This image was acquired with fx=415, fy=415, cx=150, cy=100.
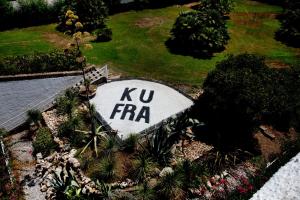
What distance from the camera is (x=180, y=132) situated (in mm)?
20234

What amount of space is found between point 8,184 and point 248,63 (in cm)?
1308

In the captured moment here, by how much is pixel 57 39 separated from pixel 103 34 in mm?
3692

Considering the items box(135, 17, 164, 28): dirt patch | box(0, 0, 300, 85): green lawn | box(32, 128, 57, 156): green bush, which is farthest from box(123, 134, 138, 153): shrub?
box(135, 17, 164, 28): dirt patch

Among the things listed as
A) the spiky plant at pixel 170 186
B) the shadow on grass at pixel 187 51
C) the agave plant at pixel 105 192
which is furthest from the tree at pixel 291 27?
the agave plant at pixel 105 192

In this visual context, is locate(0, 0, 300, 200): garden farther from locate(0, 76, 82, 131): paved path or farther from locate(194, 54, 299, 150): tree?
locate(0, 76, 82, 131): paved path

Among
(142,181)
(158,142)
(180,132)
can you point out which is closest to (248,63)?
(180,132)

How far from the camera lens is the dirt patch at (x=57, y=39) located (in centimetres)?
3108

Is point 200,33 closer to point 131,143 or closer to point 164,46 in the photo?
point 164,46

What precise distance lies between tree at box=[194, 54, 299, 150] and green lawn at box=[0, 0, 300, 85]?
4.98m

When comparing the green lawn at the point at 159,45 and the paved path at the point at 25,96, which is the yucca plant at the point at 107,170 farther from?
the green lawn at the point at 159,45

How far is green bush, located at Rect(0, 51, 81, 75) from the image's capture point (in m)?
25.6

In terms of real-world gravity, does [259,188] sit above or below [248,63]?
below

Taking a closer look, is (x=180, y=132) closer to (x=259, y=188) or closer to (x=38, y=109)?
(x=259, y=188)

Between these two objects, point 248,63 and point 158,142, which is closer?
point 158,142
